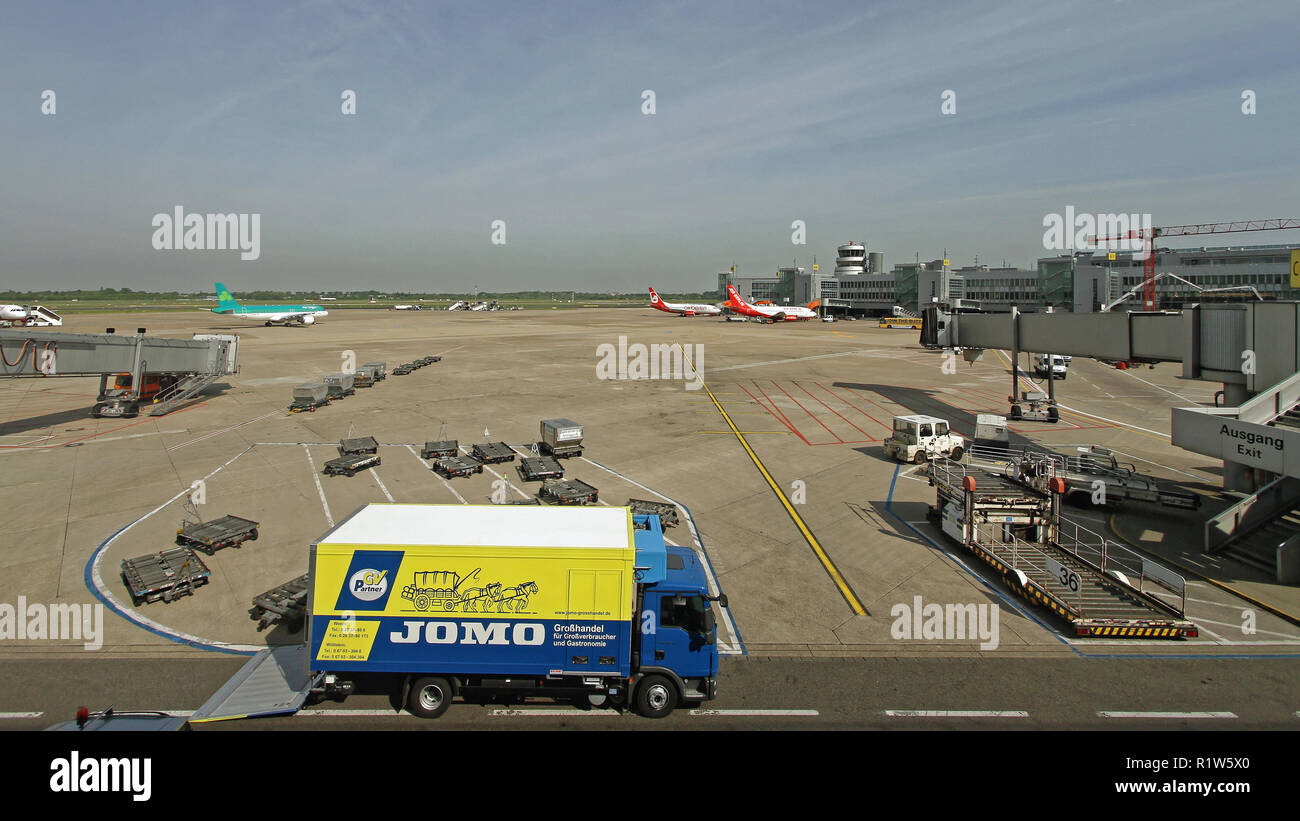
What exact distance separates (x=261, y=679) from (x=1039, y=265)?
490 feet

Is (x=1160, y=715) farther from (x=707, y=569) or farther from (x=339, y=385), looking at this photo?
(x=339, y=385)

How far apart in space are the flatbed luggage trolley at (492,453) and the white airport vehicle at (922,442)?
61.8ft

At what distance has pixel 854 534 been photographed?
23250 mm

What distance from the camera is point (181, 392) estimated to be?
149 feet

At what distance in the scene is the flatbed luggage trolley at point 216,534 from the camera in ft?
68.4

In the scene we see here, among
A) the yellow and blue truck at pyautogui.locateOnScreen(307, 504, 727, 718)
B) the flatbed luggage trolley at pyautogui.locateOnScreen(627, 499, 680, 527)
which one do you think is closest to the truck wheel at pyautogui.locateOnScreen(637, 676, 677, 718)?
the yellow and blue truck at pyautogui.locateOnScreen(307, 504, 727, 718)

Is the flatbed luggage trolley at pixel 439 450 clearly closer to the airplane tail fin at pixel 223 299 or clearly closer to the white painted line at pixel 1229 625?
the white painted line at pixel 1229 625

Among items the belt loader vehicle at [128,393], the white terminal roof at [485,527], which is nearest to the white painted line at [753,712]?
the white terminal roof at [485,527]

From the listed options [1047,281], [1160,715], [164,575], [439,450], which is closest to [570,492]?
[439,450]

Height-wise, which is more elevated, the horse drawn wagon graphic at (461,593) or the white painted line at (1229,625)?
the horse drawn wagon graphic at (461,593)

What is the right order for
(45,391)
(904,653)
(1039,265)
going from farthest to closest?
(1039,265) < (45,391) < (904,653)

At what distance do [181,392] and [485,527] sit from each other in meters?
43.1

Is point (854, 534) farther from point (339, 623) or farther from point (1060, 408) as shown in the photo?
point (1060, 408)

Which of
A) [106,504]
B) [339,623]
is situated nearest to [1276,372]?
[339,623]
